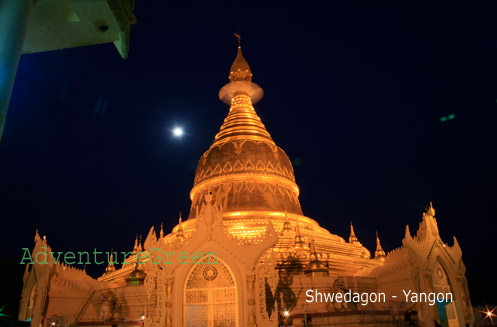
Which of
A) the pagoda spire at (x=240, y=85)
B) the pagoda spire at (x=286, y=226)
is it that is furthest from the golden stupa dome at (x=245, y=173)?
the pagoda spire at (x=240, y=85)

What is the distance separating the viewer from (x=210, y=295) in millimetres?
11859

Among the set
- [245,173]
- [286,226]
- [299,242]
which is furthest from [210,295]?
[245,173]

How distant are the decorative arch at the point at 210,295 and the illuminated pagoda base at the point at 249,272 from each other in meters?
0.03

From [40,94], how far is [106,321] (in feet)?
63.1

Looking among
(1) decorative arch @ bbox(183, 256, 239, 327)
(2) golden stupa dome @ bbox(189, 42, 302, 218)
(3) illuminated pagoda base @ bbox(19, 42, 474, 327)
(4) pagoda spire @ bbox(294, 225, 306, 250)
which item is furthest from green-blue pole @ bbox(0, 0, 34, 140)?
(2) golden stupa dome @ bbox(189, 42, 302, 218)

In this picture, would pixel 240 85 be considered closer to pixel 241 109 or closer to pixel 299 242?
pixel 241 109

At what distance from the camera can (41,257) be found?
1585 centimetres

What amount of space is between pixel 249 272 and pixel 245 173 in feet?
36.6

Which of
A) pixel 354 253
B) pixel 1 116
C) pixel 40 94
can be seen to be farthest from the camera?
pixel 40 94

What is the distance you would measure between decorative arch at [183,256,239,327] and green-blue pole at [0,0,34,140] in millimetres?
10175

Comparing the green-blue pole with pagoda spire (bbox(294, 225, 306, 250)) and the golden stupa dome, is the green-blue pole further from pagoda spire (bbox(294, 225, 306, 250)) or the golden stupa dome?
the golden stupa dome

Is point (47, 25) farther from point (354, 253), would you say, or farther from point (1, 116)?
point (354, 253)

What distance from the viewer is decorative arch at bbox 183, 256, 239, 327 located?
38.5 ft

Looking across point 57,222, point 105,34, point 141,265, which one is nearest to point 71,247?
point 57,222
